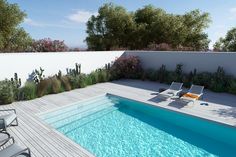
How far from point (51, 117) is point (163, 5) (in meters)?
22.4

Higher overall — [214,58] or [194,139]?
[214,58]

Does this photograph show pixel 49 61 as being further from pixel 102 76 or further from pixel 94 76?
pixel 102 76

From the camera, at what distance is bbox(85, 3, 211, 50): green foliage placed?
24266mm

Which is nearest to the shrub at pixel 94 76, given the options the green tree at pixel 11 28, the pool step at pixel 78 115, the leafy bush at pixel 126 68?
the leafy bush at pixel 126 68

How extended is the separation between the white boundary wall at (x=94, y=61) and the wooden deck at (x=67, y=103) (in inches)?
61.7

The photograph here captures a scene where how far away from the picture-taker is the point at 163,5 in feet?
84.9

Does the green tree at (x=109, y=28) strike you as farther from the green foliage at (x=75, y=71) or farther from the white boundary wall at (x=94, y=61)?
the green foliage at (x=75, y=71)

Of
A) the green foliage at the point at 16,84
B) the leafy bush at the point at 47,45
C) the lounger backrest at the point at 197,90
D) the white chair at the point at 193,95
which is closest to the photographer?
the white chair at the point at 193,95

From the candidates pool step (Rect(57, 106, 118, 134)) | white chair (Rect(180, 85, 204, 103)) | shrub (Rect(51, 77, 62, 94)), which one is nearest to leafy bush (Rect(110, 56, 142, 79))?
shrub (Rect(51, 77, 62, 94))

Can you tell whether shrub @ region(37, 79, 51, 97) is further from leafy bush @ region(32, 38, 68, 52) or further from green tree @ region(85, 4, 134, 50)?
green tree @ region(85, 4, 134, 50)

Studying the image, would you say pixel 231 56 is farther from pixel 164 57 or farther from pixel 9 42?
pixel 9 42

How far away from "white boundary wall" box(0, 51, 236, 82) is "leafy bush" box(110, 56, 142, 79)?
0.53 m

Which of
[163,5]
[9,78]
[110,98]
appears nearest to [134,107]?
[110,98]

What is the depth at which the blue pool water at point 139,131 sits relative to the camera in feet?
18.8
